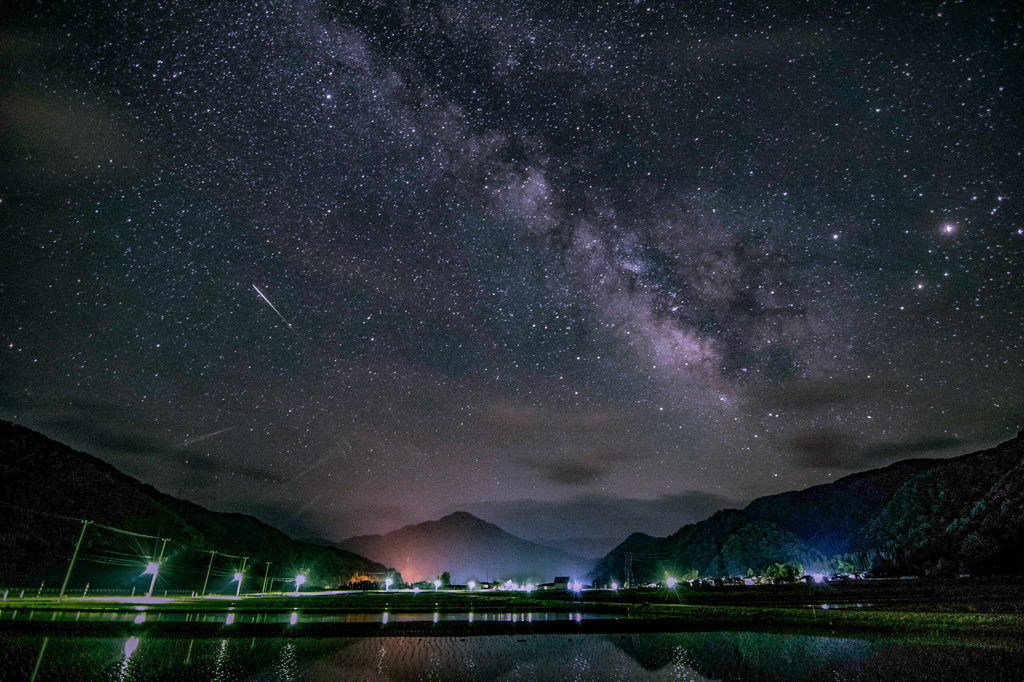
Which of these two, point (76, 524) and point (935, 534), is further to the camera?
point (76, 524)

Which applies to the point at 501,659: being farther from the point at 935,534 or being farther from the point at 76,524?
the point at 76,524

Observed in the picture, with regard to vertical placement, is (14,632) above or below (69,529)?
below

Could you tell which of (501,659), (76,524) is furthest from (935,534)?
(76,524)

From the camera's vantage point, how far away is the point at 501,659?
15719mm

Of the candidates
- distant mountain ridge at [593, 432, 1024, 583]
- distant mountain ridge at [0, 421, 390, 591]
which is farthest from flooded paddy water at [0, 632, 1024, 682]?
distant mountain ridge at [0, 421, 390, 591]

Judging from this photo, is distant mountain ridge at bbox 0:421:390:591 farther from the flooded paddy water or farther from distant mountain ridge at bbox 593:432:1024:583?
distant mountain ridge at bbox 593:432:1024:583

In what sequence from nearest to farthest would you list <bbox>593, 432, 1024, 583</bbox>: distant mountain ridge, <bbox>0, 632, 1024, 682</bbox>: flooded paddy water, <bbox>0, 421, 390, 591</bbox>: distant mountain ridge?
<bbox>0, 632, 1024, 682</bbox>: flooded paddy water
<bbox>593, 432, 1024, 583</bbox>: distant mountain ridge
<bbox>0, 421, 390, 591</bbox>: distant mountain ridge

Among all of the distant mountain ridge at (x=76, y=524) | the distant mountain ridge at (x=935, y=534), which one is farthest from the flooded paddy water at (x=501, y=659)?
the distant mountain ridge at (x=76, y=524)

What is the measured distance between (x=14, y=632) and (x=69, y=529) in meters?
133

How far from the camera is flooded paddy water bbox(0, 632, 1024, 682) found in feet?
42.3

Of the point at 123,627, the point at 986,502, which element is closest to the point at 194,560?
the point at 123,627

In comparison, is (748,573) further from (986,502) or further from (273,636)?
(273,636)

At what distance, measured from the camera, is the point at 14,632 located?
795 inches

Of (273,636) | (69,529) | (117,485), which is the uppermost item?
(117,485)
